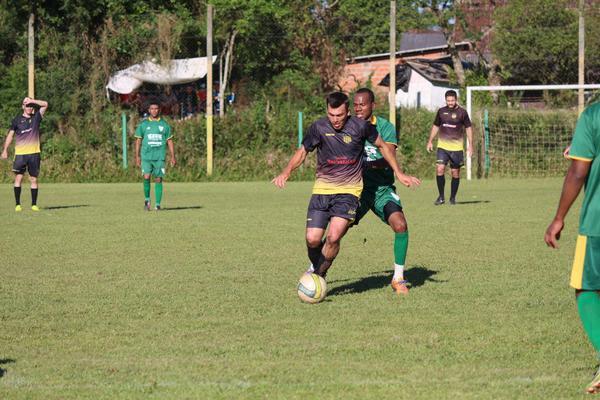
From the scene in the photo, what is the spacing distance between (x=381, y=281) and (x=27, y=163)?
34.5ft

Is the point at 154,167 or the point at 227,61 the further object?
the point at 227,61

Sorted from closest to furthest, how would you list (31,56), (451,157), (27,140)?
(27,140)
(451,157)
(31,56)

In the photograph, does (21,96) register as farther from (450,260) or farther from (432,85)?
(450,260)

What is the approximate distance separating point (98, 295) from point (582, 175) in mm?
5129

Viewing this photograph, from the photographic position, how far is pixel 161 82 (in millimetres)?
36812

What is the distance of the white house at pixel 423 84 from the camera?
45.4 meters

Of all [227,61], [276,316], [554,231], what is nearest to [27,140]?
[276,316]

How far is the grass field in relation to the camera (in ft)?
20.5

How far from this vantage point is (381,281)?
1058cm

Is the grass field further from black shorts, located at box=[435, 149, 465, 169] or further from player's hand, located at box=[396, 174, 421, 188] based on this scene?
black shorts, located at box=[435, 149, 465, 169]

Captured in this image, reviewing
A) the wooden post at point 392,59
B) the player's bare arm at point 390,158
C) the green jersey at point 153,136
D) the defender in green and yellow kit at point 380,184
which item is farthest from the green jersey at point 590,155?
the wooden post at point 392,59

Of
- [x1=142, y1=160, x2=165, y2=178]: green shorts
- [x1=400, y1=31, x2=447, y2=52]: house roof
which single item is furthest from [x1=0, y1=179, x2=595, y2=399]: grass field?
[x1=400, y1=31, x2=447, y2=52]: house roof

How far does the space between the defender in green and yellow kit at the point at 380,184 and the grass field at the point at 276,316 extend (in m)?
0.58

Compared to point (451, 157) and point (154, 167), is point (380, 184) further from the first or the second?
point (451, 157)
